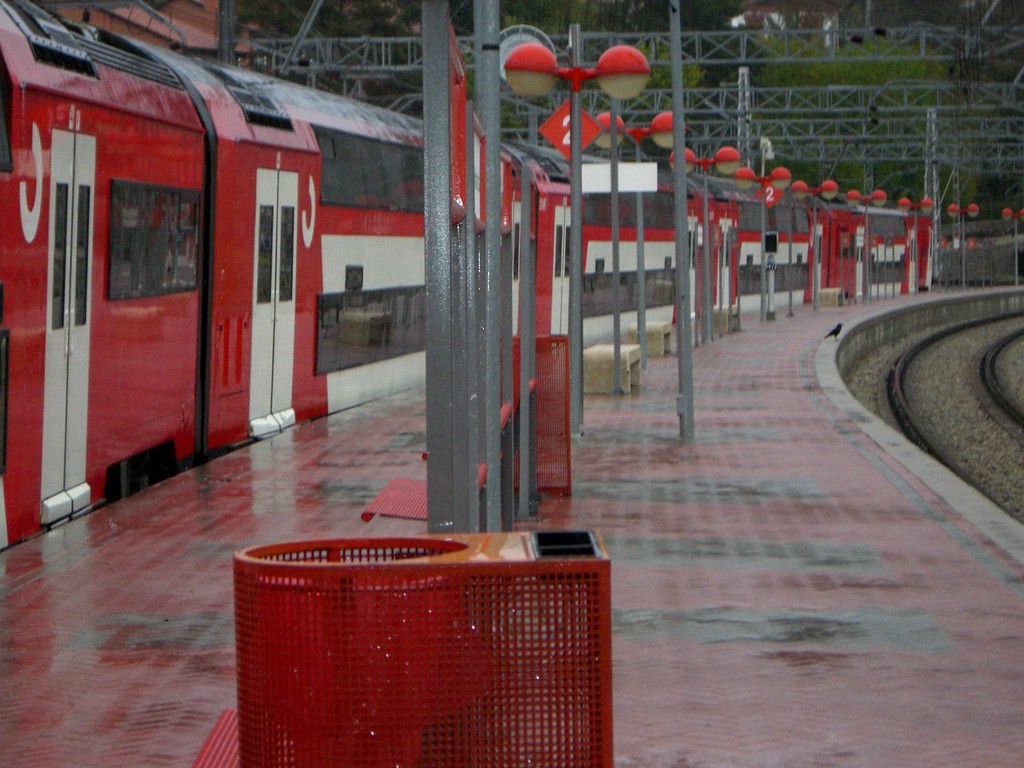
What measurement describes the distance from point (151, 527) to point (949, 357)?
29299mm

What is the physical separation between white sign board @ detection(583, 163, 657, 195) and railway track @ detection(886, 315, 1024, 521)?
4603 mm

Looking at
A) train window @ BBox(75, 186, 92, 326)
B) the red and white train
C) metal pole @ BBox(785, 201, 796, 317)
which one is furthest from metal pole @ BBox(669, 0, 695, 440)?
metal pole @ BBox(785, 201, 796, 317)

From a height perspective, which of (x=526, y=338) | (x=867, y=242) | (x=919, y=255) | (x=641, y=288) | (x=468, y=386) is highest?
(x=919, y=255)

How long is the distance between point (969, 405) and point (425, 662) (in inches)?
947

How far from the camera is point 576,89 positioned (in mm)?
16281

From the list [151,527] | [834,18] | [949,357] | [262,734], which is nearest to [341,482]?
[151,527]

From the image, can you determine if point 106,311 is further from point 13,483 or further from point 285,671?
point 285,671

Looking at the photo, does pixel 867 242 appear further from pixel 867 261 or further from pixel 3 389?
pixel 3 389

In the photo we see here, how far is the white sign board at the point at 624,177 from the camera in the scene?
1733cm

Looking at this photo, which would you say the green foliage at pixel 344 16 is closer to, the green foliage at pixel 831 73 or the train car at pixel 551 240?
the train car at pixel 551 240

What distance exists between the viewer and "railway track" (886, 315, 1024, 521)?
1925cm

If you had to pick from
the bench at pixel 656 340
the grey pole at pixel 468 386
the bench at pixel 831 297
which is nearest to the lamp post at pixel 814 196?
the bench at pixel 831 297

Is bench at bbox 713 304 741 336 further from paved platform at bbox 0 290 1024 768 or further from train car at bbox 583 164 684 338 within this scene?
paved platform at bbox 0 290 1024 768

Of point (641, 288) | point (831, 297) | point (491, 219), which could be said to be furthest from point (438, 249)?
point (831, 297)
